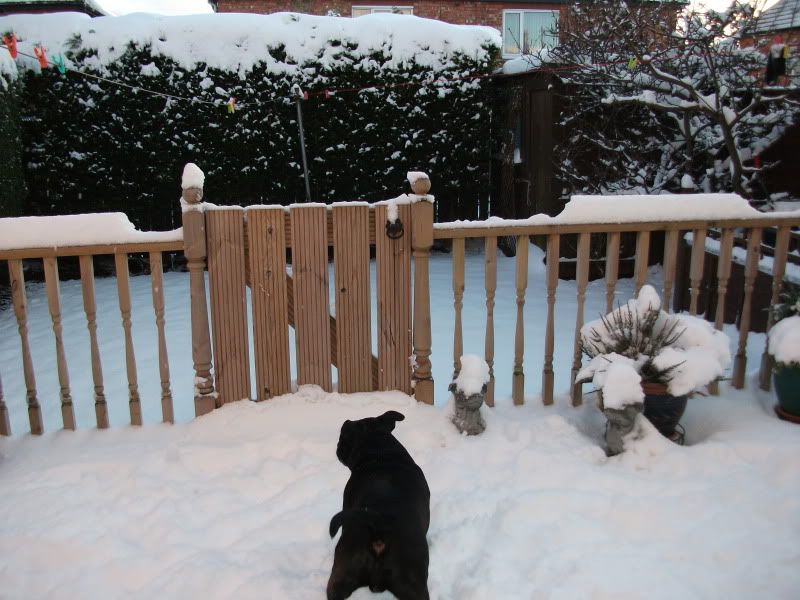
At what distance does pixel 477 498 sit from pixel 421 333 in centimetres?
85

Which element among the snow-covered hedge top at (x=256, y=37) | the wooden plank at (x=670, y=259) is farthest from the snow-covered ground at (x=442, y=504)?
the snow-covered hedge top at (x=256, y=37)

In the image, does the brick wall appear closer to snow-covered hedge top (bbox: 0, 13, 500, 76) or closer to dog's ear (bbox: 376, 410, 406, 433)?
snow-covered hedge top (bbox: 0, 13, 500, 76)

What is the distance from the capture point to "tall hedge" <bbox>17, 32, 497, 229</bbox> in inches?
281

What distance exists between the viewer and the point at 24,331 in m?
2.64

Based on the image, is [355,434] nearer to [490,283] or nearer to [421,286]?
[421,286]

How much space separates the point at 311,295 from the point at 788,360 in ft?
6.76

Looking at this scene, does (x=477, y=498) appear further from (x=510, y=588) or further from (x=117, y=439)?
(x=117, y=439)

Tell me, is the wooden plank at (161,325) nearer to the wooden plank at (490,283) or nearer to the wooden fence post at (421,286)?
the wooden fence post at (421,286)

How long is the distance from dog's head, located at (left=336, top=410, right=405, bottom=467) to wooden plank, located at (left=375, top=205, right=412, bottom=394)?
2.51 ft

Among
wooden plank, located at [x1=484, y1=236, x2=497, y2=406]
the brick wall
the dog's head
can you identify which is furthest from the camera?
the brick wall

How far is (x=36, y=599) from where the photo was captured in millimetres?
1705

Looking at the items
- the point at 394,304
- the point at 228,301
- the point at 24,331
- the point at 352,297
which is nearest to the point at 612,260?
the point at 394,304

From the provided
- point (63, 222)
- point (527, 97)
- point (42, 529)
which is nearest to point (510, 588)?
point (42, 529)

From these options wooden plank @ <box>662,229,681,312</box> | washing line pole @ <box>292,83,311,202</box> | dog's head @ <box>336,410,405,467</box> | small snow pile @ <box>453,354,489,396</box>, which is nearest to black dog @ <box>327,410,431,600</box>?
dog's head @ <box>336,410,405,467</box>
